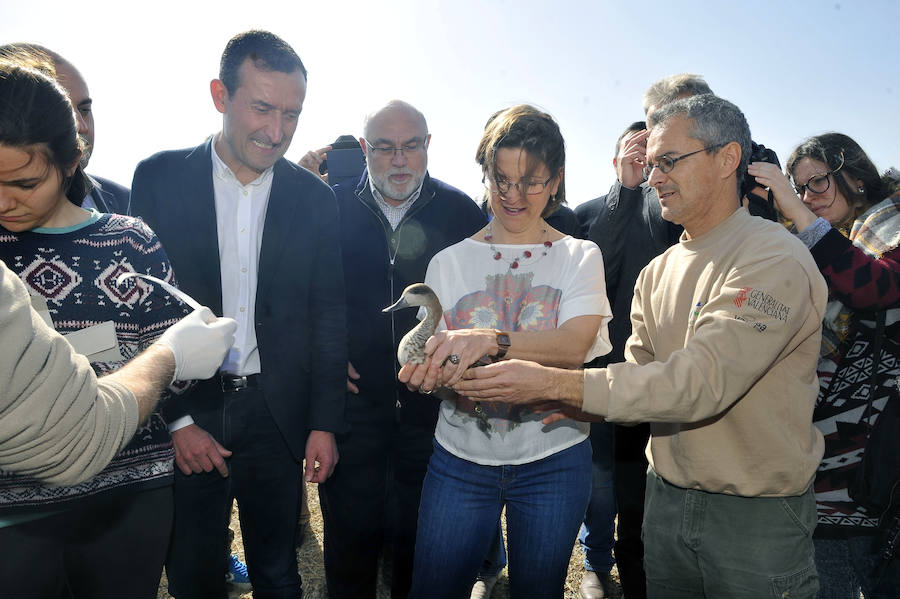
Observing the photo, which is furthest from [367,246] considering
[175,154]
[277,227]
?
[175,154]

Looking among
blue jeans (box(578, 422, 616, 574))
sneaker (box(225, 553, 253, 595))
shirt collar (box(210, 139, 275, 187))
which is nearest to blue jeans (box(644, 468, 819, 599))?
blue jeans (box(578, 422, 616, 574))

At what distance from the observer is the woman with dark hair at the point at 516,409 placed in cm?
251

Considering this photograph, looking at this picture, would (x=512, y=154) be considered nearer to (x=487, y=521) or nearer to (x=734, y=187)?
(x=734, y=187)

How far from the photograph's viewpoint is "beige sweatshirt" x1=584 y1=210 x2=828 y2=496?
2000 mm

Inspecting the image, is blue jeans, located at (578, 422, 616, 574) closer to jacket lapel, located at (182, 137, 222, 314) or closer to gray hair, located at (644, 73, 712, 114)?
gray hair, located at (644, 73, 712, 114)

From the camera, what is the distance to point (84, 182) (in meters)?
2.24

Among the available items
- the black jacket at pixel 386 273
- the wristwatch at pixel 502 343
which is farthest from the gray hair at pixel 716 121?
the black jacket at pixel 386 273

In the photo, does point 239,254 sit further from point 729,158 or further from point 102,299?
point 729,158

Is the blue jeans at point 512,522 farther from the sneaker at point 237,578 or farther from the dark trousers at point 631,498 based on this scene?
the sneaker at point 237,578

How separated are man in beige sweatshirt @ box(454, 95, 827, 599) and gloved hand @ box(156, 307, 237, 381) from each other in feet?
3.34

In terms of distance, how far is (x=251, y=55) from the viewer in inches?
128

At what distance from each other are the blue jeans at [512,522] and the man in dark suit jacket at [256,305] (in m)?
1.04

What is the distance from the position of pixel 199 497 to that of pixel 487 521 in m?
1.74

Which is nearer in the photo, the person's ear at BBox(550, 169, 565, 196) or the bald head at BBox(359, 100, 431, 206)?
the person's ear at BBox(550, 169, 565, 196)
